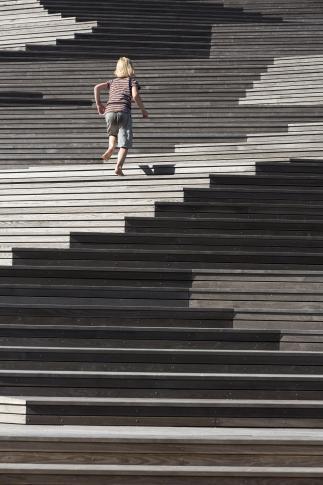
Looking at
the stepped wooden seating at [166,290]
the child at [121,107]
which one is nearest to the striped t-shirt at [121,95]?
the child at [121,107]

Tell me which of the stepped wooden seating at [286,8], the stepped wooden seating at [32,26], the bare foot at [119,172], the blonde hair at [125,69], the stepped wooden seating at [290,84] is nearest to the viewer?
the bare foot at [119,172]

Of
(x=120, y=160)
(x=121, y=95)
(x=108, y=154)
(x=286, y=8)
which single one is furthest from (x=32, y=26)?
(x=120, y=160)

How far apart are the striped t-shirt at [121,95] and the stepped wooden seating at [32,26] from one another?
12.0 feet

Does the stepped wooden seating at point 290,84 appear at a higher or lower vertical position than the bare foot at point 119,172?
higher

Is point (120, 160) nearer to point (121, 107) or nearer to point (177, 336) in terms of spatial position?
point (121, 107)

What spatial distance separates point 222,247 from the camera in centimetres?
862

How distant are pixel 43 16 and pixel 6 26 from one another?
0.50 meters

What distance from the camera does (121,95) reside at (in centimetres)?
991

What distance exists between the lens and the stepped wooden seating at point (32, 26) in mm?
13617

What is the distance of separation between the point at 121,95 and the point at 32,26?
442 cm

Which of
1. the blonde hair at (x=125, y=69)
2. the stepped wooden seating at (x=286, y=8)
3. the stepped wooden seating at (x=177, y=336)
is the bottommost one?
the stepped wooden seating at (x=177, y=336)

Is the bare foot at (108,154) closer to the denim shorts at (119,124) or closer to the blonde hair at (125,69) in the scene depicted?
the denim shorts at (119,124)

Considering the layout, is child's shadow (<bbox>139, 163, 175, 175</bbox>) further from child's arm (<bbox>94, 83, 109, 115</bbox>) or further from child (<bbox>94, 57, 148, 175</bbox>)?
child's arm (<bbox>94, 83, 109, 115</bbox>)

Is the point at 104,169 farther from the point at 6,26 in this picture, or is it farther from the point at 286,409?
the point at 6,26
